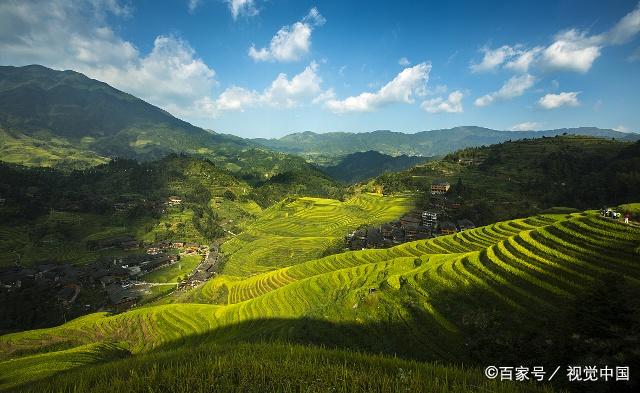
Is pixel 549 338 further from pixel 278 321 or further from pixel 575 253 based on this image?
pixel 278 321

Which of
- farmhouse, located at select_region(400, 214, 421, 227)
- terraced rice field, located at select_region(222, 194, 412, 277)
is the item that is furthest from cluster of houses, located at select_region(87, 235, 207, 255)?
farmhouse, located at select_region(400, 214, 421, 227)

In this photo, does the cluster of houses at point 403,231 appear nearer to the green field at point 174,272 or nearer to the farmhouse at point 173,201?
the green field at point 174,272

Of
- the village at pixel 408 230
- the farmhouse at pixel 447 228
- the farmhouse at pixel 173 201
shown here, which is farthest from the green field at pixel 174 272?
the farmhouse at pixel 447 228

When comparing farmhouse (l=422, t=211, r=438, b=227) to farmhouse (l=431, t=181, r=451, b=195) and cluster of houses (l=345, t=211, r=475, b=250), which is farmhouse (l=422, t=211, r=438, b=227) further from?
farmhouse (l=431, t=181, r=451, b=195)

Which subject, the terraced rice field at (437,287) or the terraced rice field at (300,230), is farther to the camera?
the terraced rice field at (300,230)

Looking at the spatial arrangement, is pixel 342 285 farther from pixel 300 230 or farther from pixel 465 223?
pixel 300 230

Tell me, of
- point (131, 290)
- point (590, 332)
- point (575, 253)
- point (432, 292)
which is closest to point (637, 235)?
point (575, 253)
